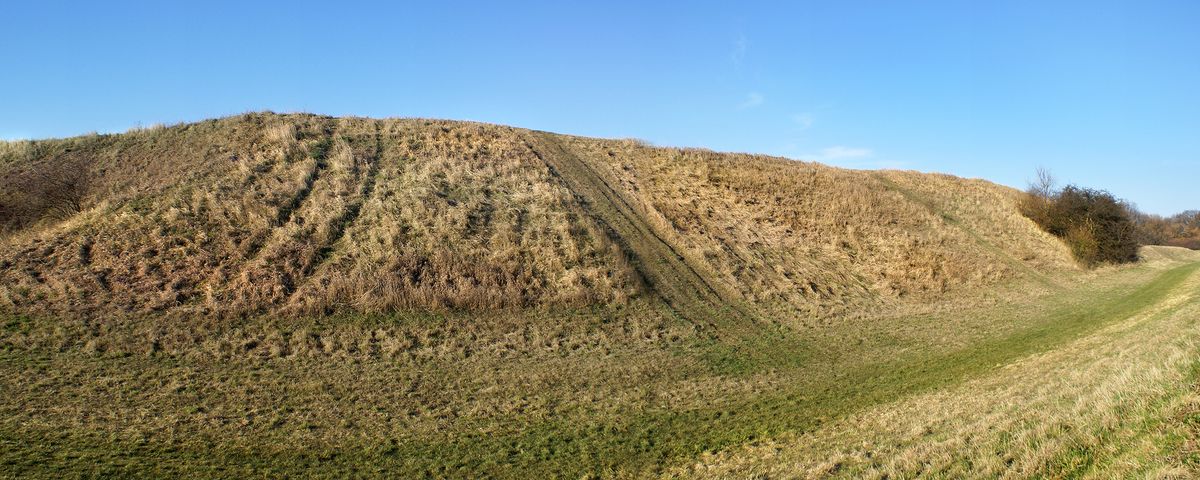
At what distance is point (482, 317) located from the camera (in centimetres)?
1850

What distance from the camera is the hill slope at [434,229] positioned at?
59.3ft

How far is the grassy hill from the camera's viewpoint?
1057 centimetres

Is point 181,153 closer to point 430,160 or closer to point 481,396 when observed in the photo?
point 430,160

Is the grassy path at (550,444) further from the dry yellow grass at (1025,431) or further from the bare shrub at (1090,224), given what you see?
the bare shrub at (1090,224)

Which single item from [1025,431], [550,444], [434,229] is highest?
[434,229]

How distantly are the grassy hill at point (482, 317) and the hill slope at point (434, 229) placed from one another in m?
0.14

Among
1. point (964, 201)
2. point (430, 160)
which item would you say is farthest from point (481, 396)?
point (964, 201)

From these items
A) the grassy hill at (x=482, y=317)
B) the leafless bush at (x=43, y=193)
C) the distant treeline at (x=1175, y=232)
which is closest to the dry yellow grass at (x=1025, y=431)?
the grassy hill at (x=482, y=317)

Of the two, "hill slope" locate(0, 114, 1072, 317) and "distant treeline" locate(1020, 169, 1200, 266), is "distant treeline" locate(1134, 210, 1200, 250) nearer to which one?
"distant treeline" locate(1020, 169, 1200, 266)

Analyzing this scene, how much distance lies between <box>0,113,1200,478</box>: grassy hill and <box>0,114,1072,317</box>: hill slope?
0.14 metres

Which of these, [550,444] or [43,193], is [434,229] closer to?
[550,444]

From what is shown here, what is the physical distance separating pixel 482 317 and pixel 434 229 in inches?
212

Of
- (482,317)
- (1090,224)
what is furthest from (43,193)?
(1090,224)

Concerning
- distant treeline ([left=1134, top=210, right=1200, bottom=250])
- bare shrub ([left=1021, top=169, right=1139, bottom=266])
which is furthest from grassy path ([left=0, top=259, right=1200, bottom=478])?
distant treeline ([left=1134, top=210, right=1200, bottom=250])
